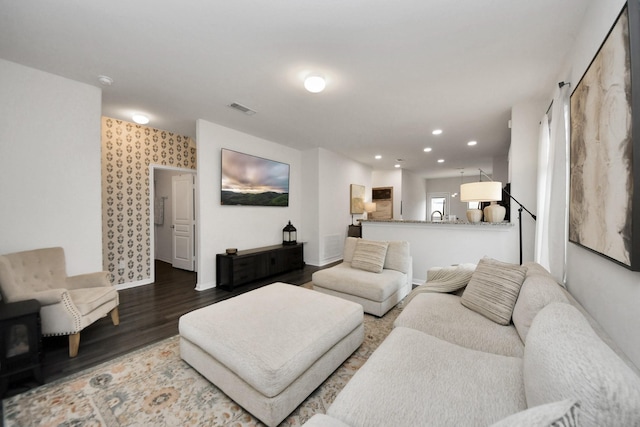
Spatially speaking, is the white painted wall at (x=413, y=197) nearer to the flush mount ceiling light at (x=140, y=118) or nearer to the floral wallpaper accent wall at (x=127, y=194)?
the floral wallpaper accent wall at (x=127, y=194)

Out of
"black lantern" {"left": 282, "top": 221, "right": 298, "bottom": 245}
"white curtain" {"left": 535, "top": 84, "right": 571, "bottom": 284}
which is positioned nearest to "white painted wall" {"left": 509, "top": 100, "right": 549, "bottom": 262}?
"white curtain" {"left": 535, "top": 84, "right": 571, "bottom": 284}

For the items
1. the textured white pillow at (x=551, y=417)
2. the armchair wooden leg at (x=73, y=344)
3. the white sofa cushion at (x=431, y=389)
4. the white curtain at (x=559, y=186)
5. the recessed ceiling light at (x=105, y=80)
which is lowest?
the armchair wooden leg at (x=73, y=344)

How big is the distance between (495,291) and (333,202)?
4.41 m

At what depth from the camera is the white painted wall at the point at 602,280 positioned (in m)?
1.03

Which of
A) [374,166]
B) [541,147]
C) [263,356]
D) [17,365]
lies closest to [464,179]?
[374,166]

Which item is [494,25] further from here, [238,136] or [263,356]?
[238,136]

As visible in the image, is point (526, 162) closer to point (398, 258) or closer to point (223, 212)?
point (398, 258)

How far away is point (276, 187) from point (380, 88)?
9.67 feet

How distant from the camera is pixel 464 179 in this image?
9938 millimetres

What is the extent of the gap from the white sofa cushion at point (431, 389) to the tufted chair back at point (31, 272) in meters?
2.78

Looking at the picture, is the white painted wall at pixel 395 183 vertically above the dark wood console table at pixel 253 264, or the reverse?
the white painted wall at pixel 395 183

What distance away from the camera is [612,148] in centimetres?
115

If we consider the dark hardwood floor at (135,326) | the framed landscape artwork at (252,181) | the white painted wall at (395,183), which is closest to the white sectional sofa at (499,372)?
the dark hardwood floor at (135,326)

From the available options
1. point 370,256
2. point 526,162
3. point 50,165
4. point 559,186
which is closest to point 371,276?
point 370,256
